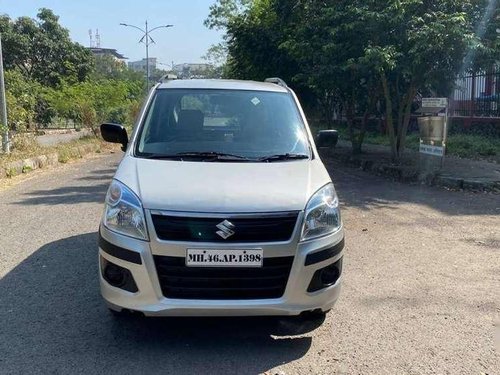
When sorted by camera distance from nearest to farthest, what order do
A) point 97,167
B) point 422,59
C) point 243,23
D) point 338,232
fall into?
1. point 338,232
2. point 422,59
3. point 97,167
4. point 243,23

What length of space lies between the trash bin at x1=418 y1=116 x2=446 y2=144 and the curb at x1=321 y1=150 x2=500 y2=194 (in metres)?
0.70

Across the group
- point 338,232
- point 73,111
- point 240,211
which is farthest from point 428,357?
point 73,111

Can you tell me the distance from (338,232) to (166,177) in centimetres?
126

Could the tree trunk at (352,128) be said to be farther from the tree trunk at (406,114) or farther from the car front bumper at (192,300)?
the car front bumper at (192,300)

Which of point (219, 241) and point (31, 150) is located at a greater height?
point (219, 241)

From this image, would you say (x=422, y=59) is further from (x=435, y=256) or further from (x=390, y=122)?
(x=435, y=256)

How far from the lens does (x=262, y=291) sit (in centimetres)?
362

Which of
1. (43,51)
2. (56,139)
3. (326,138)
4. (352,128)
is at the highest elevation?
(43,51)

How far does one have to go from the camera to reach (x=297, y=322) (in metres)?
4.30

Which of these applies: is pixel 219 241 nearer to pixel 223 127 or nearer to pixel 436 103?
pixel 223 127

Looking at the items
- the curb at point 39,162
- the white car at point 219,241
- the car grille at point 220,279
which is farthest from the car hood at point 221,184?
the curb at point 39,162

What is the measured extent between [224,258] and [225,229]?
18cm

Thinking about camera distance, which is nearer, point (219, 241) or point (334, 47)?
point (219, 241)

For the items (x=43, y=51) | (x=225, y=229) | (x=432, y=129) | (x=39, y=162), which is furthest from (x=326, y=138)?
(x=43, y=51)
